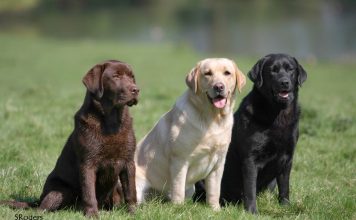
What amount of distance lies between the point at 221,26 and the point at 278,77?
35127mm

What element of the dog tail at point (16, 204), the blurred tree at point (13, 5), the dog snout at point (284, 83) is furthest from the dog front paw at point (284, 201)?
the blurred tree at point (13, 5)

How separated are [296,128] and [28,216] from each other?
2.90 metres

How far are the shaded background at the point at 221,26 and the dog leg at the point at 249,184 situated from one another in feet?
73.0

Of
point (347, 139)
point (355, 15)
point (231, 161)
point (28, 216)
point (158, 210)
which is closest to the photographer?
point (28, 216)

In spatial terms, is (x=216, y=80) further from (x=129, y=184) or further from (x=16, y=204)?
(x=16, y=204)

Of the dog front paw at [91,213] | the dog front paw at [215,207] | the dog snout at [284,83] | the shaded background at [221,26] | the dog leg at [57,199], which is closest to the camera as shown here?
the dog front paw at [91,213]

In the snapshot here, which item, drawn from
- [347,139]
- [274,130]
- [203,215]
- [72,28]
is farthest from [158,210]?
[72,28]

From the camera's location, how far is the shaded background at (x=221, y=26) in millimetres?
31719

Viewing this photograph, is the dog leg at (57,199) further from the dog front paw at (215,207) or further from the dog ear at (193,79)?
the dog ear at (193,79)

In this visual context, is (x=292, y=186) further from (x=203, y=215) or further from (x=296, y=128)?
(x=203, y=215)

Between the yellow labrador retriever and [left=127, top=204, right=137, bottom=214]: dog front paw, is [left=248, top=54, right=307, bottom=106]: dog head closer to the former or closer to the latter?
the yellow labrador retriever

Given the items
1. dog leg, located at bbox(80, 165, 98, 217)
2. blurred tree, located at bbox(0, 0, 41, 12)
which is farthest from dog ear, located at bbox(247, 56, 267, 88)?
blurred tree, located at bbox(0, 0, 41, 12)

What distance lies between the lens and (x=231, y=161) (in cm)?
625

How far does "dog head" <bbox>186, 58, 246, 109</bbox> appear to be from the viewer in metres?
5.51
